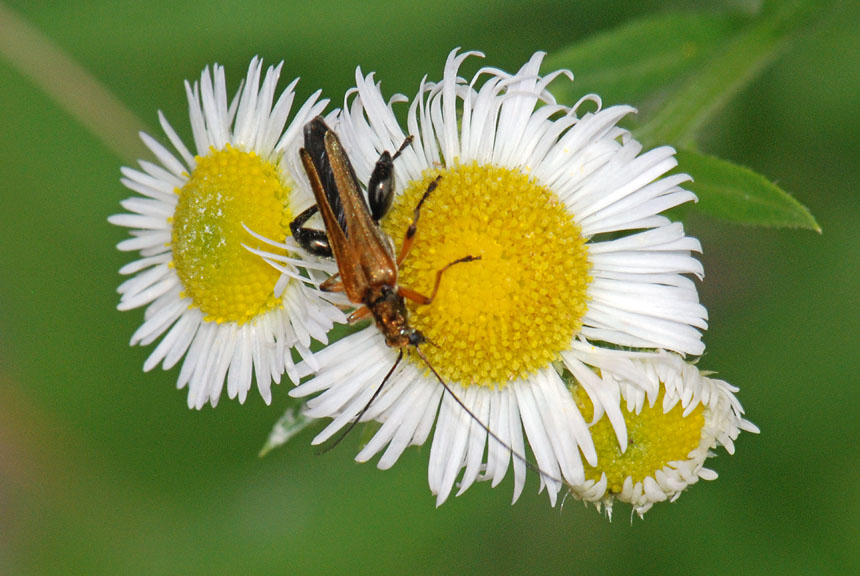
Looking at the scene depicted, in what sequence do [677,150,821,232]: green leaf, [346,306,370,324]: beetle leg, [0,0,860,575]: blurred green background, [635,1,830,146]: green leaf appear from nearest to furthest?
[677,150,821,232]: green leaf
[346,306,370,324]: beetle leg
[635,1,830,146]: green leaf
[0,0,860,575]: blurred green background

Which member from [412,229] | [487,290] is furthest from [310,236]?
[487,290]

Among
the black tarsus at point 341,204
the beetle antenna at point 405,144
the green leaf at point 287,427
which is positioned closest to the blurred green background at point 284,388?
the beetle antenna at point 405,144

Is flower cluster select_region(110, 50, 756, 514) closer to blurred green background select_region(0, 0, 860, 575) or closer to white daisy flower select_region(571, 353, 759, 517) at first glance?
white daisy flower select_region(571, 353, 759, 517)

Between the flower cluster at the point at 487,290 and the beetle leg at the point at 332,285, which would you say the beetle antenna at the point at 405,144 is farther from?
the beetle leg at the point at 332,285

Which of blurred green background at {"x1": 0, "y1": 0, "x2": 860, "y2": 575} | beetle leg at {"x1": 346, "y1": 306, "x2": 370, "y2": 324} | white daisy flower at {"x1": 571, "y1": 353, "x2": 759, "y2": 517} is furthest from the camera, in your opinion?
blurred green background at {"x1": 0, "y1": 0, "x2": 860, "y2": 575}

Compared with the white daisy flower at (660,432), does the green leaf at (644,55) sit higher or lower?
higher

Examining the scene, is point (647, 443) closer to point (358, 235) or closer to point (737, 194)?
point (737, 194)

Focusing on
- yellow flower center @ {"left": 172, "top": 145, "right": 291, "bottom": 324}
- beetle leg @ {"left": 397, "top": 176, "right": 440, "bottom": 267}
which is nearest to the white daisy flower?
beetle leg @ {"left": 397, "top": 176, "right": 440, "bottom": 267}
